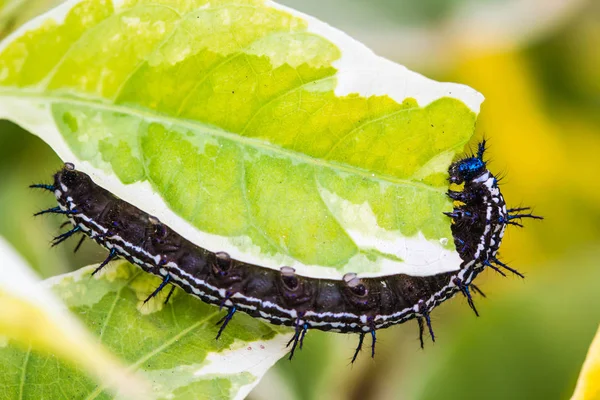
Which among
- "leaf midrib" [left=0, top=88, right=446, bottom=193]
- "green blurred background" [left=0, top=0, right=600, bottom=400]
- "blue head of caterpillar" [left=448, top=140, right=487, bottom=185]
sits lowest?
"green blurred background" [left=0, top=0, right=600, bottom=400]

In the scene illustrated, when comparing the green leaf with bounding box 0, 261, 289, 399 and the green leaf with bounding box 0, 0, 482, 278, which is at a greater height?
the green leaf with bounding box 0, 0, 482, 278

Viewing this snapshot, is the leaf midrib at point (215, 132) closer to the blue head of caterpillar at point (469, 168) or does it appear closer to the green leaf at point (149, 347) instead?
the blue head of caterpillar at point (469, 168)

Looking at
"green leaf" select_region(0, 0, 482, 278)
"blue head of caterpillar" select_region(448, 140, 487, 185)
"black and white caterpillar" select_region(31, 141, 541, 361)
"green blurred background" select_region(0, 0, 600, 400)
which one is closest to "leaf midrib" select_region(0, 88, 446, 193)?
"green leaf" select_region(0, 0, 482, 278)

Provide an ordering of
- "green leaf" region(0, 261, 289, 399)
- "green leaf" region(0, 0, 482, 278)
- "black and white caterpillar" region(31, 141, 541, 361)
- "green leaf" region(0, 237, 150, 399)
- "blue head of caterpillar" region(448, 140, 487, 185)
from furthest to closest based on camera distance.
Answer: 1. "black and white caterpillar" region(31, 141, 541, 361)
2. "blue head of caterpillar" region(448, 140, 487, 185)
3. "green leaf" region(0, 261, 289, 399)
4. "green leaf" region(0, 0, 482, 278)
5. "green leaf" region(0, 237, 150, 399)

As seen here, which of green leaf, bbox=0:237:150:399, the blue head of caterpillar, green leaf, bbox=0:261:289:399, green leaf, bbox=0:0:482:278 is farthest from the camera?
the blue head of caterpillar

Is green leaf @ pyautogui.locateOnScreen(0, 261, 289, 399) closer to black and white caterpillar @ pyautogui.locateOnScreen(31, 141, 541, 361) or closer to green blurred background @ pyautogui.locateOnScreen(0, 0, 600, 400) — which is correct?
black and white caterpillar @ pyautogui.locateOnScreen(31, 141, 541, 361)

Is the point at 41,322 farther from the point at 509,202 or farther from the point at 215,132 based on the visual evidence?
the point at 509,202

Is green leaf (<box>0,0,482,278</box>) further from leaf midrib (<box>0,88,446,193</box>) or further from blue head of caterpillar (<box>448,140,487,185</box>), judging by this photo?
blue head of caterpillar (<box>448,140,487,185</box>)

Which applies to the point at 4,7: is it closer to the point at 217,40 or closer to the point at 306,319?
the point at 217,40

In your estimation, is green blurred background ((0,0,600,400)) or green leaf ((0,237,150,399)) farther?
green blurred background ((0,0,600,400))
